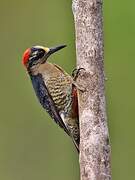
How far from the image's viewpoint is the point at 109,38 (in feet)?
19.8

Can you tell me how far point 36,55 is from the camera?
4.30m

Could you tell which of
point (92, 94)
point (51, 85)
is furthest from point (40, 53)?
point (92, 94)

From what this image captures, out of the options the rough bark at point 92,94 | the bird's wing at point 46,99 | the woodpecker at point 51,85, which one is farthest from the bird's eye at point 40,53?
the rough bark at point 92,94

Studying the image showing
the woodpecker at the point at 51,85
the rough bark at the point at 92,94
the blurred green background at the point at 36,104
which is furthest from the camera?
the blurred green background at the point at 36,104

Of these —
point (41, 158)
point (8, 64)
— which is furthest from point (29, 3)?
point (41, 158)

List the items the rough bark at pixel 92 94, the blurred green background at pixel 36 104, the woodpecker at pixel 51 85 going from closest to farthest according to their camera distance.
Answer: the rough bark at pixel 92 94 < the woodpecker at pixel 51 85 < the blurred green background at pixel 36 104

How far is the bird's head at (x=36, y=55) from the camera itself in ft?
14.0

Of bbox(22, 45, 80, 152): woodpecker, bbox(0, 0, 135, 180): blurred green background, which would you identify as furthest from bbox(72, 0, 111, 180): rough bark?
bbox(0, 0, 135, 180): blurred green background

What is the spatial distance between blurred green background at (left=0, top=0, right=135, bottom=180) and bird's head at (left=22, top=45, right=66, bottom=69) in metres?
1.68

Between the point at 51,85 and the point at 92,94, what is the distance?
26.7 inches

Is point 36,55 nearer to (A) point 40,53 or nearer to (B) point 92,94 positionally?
(A) point 40,53

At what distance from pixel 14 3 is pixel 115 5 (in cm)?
112

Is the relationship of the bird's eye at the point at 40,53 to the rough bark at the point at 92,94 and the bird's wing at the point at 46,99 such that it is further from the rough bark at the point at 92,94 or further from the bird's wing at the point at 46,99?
the rough bark at the point at 92,94

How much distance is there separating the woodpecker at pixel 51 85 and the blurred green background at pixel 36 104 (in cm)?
166
